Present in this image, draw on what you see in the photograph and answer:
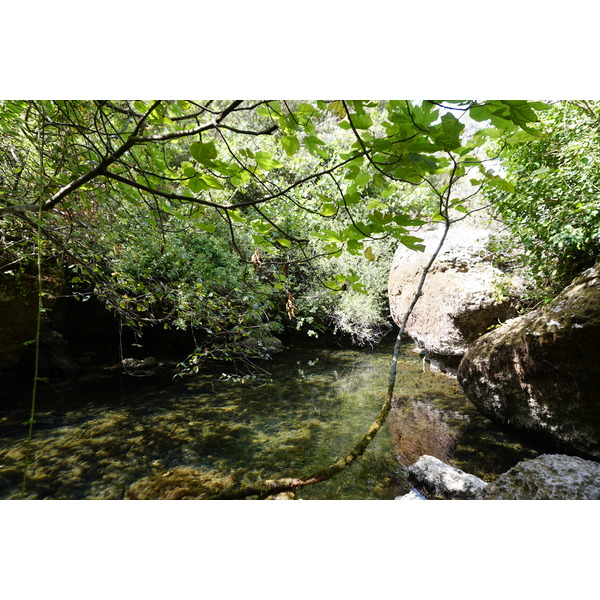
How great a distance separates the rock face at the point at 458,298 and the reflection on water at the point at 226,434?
0.67 metres

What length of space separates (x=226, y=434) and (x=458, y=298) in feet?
11.5

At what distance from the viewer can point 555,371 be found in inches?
99.6

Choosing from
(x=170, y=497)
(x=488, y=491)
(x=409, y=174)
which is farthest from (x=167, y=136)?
(x=488, y=491)

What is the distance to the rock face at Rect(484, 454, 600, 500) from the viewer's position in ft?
6.61

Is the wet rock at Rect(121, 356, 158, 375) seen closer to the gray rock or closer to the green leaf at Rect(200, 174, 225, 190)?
the gray rock

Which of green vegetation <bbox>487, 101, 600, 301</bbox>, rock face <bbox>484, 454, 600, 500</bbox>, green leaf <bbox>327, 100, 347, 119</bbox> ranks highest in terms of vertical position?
green vegetation <bbox>487, 101, 600, 301</bbox>

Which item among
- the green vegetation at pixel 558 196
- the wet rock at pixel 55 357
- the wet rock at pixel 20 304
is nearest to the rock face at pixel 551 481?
the green vegetation at pixel 558 196

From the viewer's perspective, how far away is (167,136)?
954 millimetres

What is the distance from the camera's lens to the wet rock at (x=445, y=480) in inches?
94.4

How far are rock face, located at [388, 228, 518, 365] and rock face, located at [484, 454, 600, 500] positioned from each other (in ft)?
6.88

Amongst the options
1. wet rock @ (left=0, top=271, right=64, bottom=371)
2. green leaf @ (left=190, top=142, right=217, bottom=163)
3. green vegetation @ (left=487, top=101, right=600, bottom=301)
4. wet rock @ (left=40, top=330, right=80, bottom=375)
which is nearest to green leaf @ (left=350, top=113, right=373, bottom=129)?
green leaf @ (left=190, top=142, right=217, bottom=163)

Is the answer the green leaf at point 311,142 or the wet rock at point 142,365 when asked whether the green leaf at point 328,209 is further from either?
the wet rock at point 142,365

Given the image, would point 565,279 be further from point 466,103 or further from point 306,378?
point 306,378

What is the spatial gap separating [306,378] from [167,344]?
3083mm
